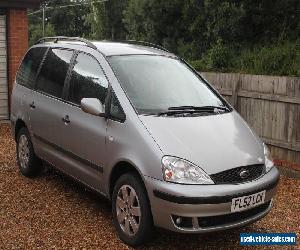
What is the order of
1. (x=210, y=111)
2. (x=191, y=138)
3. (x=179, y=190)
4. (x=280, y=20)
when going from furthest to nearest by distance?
(x=280, y=20) → (x=210, y=111) → (x=191, y=138) → (x=179, y=190)

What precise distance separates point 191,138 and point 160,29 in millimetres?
13761

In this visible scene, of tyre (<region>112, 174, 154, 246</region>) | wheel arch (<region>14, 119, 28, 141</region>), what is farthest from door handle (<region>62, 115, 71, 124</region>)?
wheel arch (<region>14, 119, 28, 141</region>)

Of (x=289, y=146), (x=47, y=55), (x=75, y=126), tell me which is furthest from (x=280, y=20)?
(x=75, y=126)

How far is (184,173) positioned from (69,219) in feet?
6.01

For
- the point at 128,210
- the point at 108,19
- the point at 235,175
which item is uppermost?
the point at 108,19

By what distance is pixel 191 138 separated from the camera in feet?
14.4

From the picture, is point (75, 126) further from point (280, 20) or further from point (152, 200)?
point (280, 20)

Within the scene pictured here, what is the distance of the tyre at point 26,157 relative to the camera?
6699 mm

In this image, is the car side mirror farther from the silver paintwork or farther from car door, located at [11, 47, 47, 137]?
car door, located at [11, 47, 47, 137]

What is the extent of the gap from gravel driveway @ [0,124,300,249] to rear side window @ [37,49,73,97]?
1.38 meters

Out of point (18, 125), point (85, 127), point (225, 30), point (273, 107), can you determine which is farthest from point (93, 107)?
point (225, 30)

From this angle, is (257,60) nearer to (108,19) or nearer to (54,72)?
(54,72)

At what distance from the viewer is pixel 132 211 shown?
4477 millimetres

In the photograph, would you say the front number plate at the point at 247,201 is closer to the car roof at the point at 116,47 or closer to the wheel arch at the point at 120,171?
the wheel arch at the point at 120,171
